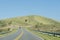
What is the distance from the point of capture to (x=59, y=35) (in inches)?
1713

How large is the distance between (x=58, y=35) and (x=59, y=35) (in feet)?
3.09

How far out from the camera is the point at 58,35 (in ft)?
146
